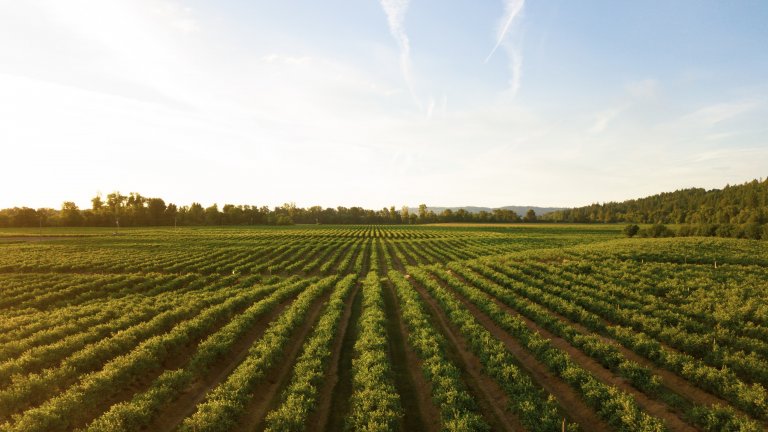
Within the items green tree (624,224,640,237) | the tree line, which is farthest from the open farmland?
the tree line

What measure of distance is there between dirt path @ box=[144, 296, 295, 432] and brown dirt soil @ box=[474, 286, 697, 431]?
55.1 feet

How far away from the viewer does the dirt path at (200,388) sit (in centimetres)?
1198

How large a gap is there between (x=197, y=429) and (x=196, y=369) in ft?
15.2

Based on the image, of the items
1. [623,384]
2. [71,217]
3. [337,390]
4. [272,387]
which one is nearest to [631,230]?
[623,384]

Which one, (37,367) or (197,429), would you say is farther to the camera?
(37,367)

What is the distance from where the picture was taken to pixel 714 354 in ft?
50.3

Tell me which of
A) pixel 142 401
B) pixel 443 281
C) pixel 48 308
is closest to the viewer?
pixel 142 401

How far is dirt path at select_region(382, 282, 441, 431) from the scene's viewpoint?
12.2 meters

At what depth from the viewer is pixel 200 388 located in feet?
46.8

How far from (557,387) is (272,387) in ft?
40.3

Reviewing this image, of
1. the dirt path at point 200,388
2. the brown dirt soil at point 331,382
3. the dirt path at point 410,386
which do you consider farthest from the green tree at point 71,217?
the dirt path at point 410,386

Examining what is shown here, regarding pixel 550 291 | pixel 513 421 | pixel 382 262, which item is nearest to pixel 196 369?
pixel 513 421

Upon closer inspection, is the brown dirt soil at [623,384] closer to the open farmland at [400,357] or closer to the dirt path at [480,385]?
the open farmland at [400,357]

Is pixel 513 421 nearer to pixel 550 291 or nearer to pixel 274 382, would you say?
pixel 274 382
